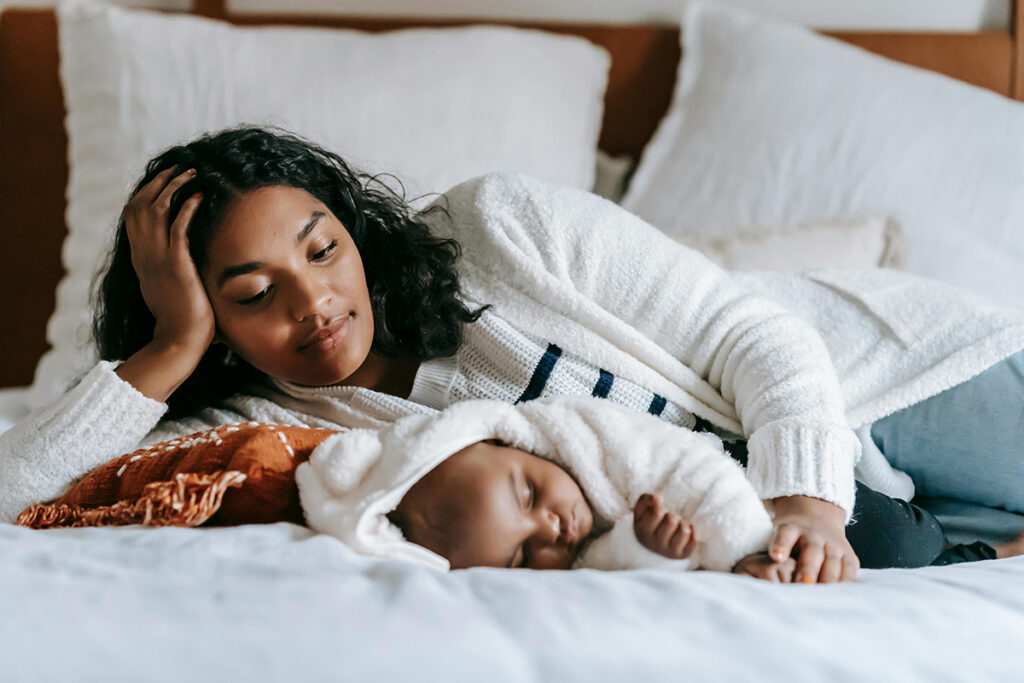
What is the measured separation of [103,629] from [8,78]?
1.62m

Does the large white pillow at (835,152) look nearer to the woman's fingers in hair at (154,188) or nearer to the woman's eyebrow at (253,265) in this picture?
the woman's eyebrow at (253,265)

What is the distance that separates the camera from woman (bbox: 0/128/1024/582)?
101cm

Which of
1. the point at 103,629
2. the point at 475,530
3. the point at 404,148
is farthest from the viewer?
the point at 404,148

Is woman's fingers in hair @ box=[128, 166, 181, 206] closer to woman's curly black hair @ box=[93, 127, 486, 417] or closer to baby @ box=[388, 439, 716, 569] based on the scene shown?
woman's curly black hair @ box=[93, 127, 486, 417]

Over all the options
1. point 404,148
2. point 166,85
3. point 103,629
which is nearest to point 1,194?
point 166,85

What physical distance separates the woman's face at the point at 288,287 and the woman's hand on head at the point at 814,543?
52 centimetres

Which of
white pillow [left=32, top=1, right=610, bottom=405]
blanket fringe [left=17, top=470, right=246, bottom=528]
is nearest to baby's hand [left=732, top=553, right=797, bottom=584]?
blanket fringe [left=17, top=470, right=246, bottom=528]

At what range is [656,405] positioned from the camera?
1.09m

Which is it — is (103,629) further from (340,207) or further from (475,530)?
(340,207)

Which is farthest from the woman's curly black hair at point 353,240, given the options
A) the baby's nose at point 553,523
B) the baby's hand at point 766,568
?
the baby's hand at point 766,568

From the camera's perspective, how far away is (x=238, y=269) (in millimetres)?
1006

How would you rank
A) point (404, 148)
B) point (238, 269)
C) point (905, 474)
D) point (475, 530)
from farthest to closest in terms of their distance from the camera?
point (404, 148), point (905, 474), point (238, 269), point (475, 530)

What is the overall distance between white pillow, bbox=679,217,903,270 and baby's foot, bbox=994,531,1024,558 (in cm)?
56

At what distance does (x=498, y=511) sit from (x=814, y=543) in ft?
0.94
